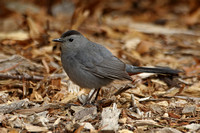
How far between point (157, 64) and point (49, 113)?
2.93m

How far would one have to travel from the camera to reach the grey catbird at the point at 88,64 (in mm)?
4445

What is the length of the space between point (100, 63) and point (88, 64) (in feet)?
0.67

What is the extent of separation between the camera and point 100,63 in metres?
4.56

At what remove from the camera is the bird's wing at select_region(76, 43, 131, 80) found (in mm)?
4477

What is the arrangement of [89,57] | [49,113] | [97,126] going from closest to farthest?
1. [97,126]
2. [49,113]
3. [89,57]

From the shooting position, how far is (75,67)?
175 inches

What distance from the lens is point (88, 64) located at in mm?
4488

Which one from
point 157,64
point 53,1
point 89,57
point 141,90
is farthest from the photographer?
point 53,1

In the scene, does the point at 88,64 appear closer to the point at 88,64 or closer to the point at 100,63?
the point at 88,64

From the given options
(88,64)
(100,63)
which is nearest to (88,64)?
(88,64)

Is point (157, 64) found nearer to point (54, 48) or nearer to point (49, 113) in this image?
point (54, 48)

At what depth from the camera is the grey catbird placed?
445cm

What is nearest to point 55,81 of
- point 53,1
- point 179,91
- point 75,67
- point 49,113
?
point 75,67

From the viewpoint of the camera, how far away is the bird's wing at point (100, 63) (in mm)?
4477
